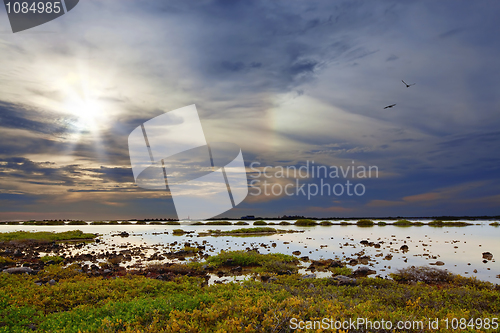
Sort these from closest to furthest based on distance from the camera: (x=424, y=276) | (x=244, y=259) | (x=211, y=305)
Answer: (x=211, y=305), (x=424, y=276), (x=244, y=259)

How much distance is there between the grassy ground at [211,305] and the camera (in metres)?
7.31

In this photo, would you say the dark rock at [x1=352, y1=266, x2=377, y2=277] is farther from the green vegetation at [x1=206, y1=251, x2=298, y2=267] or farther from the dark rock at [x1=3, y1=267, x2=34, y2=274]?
the dark rock at [x1=3, y1=267, x2=34, y2=274]

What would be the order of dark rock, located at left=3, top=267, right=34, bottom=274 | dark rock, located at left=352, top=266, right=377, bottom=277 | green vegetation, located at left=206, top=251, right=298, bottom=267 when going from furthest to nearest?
green vegetation, located at left=206, top=251, right=298, bottom=267 < dark rock, located at left=352, top=266, right=377, bottom=277 < dark rock, located at left=3, top=267, right=34, bottom=274

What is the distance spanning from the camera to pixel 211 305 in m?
9.23

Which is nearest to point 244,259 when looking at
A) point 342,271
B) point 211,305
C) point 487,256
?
point 342,271

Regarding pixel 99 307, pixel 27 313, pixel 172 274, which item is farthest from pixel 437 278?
pixel 27 313

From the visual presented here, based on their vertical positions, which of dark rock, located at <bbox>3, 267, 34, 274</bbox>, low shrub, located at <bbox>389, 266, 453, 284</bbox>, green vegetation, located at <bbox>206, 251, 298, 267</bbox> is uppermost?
dark rock, located at <bbox>3, 267, 34, 274</bbox>

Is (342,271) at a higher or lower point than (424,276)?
higher

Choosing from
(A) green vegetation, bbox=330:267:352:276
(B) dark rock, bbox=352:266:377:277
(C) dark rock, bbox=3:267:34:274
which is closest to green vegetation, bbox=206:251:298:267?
(A) green vegetation, bbox=330:267:352:276

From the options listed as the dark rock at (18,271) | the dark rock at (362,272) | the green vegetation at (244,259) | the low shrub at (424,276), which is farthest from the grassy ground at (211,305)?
the green vegetation at (244,259)

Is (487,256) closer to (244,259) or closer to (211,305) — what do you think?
(244,259)

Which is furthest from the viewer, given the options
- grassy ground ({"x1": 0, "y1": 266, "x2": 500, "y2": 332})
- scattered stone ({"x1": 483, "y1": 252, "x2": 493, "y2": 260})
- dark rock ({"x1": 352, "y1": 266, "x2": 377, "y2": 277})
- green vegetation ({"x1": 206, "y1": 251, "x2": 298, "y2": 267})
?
scattered stone ({"x1": 483, "y1": 252, "x2": 493, "y2": 260})

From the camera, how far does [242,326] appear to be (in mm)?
6719

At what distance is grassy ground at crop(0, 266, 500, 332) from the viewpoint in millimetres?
7310
